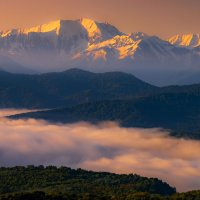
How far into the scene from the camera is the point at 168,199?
A: 557ft

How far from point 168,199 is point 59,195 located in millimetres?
21600

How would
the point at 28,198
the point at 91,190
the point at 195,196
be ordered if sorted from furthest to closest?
the point at 91,190, the point at 195,196, the point at 28,198

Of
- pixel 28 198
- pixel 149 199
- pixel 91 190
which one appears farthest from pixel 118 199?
pixel 91 190

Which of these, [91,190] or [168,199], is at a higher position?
[91,190]

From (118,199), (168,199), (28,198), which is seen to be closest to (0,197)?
(28,198)

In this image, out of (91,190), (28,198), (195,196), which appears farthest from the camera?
(91,190)

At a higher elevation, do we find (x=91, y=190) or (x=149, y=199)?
(x=91, y=190)

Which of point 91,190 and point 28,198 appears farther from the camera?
point 91,190

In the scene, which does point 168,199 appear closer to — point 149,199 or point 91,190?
point 149,199

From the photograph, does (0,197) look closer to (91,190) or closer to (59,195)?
(59,195)

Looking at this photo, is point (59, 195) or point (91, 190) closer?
point (59, 195)

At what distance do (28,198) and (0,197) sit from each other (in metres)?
6.86

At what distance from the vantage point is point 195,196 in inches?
7028

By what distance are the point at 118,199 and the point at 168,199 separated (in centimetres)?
1091
